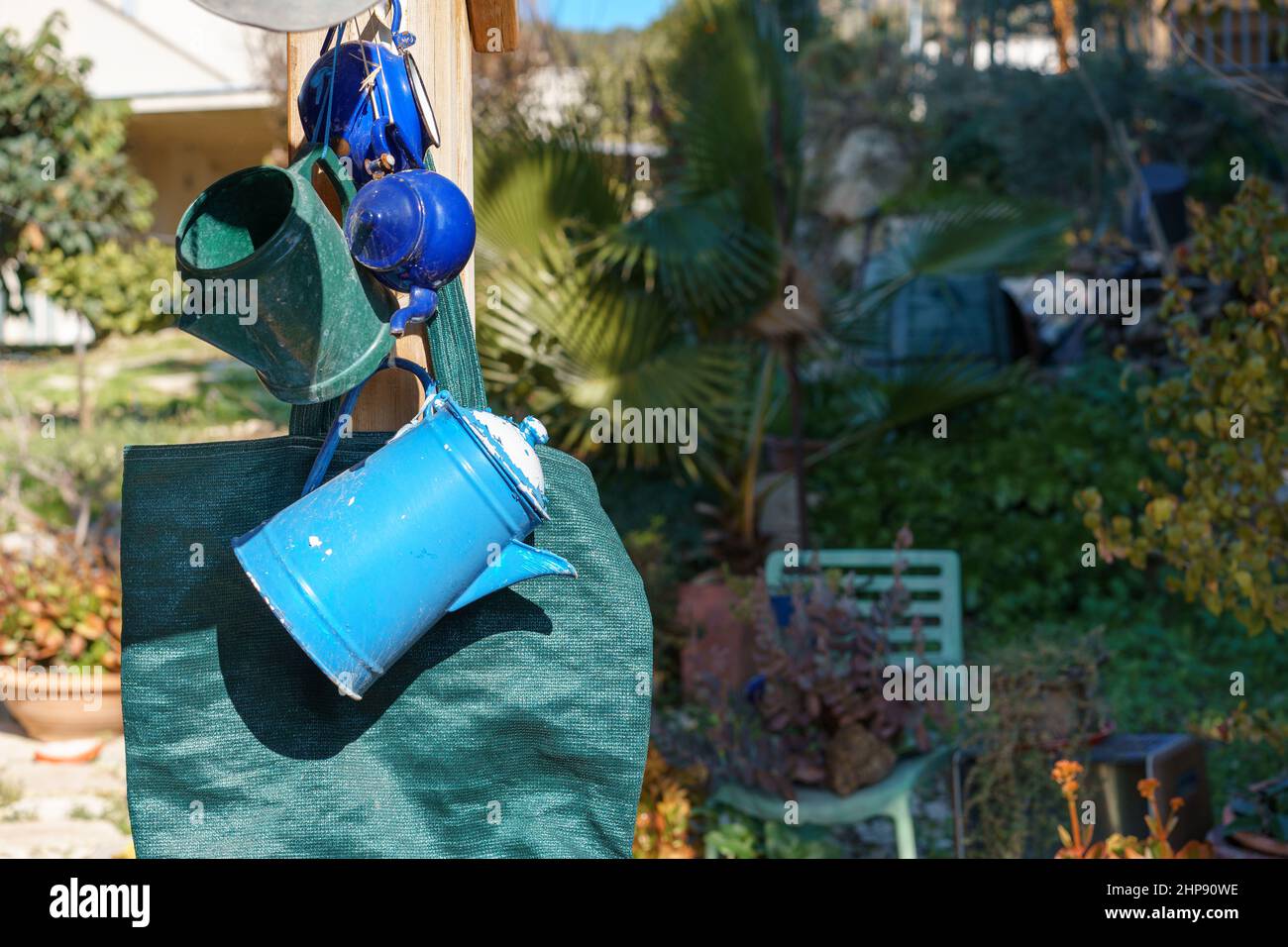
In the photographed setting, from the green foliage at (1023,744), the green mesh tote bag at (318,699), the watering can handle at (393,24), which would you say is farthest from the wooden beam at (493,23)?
the green foliage at (1023,744)

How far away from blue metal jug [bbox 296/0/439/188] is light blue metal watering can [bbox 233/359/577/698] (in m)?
0.29

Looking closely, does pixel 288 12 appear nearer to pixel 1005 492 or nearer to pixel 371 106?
pixel 371 106

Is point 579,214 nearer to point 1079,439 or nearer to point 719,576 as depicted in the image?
A: point 719,576

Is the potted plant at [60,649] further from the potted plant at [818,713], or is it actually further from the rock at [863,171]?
the rock at [863,171]

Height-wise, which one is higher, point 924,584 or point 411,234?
point 411,234

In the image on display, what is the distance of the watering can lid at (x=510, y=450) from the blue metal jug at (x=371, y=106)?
29 centimetres

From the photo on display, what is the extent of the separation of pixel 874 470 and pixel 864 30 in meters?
8.45

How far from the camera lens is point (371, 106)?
1.32m

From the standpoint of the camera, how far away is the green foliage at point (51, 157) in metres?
7.33

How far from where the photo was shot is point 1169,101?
9.98 metres

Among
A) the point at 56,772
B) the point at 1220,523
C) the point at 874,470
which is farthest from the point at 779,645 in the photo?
the point at 874,470

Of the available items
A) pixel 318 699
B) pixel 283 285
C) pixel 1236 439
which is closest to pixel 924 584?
pixel 1236 439

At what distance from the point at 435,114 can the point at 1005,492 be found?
508 cm

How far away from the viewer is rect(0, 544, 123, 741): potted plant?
4551mm
